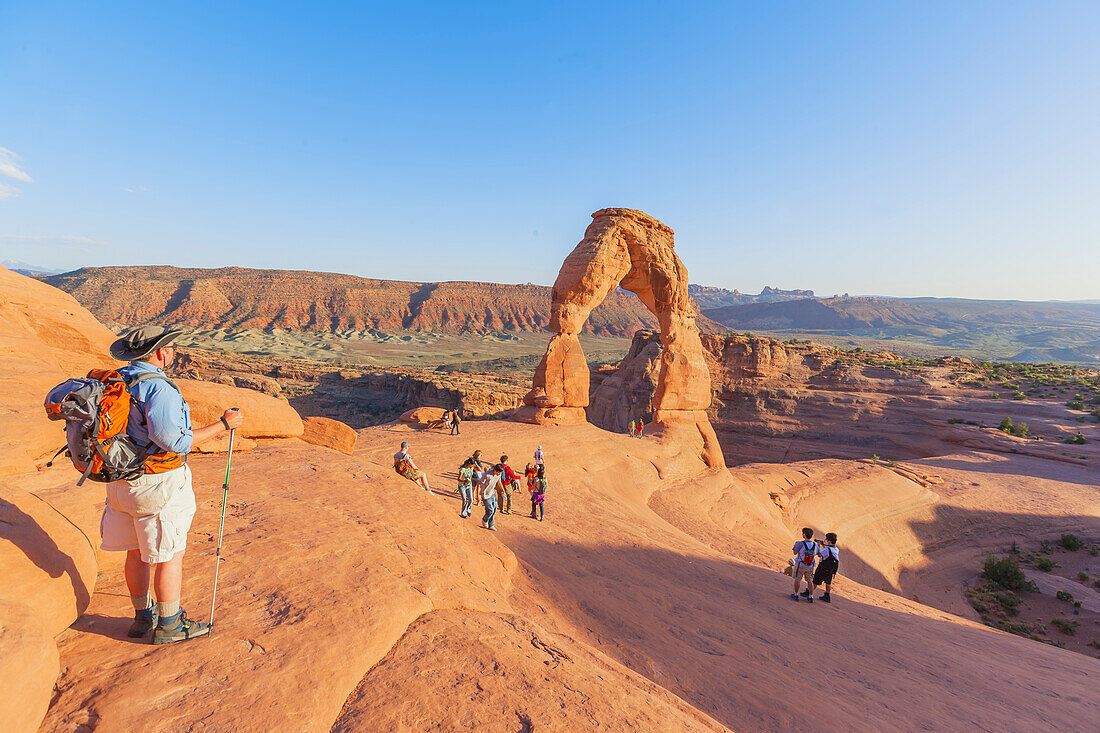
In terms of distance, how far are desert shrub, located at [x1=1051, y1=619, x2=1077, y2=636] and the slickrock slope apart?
1487cm

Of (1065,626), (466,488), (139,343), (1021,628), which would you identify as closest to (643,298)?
(466,488)

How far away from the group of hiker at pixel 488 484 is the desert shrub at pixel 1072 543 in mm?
20500

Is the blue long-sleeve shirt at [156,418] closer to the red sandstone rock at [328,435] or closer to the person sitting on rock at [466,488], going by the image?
the person sitting on rock at [466,488]

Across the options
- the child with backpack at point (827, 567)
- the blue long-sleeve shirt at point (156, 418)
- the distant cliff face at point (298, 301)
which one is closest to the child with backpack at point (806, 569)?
the child with backpack at point (827, 567)

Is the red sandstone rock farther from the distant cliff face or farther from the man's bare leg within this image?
the distant cliff face

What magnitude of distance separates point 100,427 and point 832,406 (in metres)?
35.0

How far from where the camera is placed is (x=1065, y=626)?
13.7m

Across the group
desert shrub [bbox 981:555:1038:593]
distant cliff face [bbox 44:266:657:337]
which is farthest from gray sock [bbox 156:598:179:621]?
distant cliff face [bbox 44:266:657:337]

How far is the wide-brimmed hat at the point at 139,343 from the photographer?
3047mm

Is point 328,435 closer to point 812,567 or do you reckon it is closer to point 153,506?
point 153,506

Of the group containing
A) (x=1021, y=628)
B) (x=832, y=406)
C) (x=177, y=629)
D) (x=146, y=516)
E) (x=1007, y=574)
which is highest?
(x=146, y=516)

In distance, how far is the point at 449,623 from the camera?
3.78 meters

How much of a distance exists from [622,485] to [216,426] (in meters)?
13.2

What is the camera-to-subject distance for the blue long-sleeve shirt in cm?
289
